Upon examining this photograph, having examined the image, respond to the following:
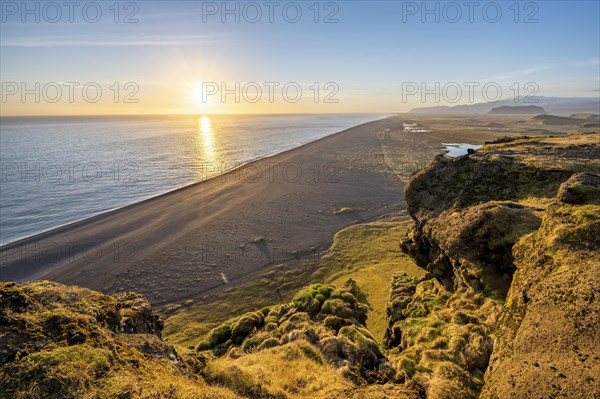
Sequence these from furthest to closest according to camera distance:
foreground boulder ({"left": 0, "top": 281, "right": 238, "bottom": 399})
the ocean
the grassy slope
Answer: the ocean, the grassy slope, foreground boulder ({"left": 0, "top": 281, "right": 238, "bottom": 399})

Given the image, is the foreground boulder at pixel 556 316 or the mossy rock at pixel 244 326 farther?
the mossy rock at pixel 244 326

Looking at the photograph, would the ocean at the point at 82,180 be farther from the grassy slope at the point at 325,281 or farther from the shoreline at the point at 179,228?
the grassy slope at the point at 325,281

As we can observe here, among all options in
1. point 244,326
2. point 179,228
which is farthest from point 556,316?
point 179,228

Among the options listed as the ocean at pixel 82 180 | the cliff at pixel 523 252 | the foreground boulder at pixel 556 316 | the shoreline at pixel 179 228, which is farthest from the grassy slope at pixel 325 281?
the ocean at pixel 82 180

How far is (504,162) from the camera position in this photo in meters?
14.7

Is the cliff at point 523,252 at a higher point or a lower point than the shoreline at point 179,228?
Answer: higher

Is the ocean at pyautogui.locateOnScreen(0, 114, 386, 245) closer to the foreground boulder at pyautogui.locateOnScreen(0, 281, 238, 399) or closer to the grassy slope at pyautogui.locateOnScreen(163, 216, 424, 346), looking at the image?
the grassy slope at pyautogui.locateOnScreen(163, 216, 424, 346)

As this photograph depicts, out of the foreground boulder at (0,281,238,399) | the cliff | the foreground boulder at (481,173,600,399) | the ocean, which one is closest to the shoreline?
the ocean

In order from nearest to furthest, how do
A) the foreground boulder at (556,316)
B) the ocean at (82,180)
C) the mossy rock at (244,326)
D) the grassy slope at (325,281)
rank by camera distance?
the foreground boulder at (556,316), the mossy rock at (244,326), the grassy slope at (325,281), the ocean at (82,180)

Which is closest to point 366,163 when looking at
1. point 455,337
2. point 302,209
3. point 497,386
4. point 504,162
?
point 302,209

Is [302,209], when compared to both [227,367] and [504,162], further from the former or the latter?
[227,367]

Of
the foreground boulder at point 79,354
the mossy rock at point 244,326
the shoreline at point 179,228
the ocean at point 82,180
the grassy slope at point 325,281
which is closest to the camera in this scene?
the foreground boulder at point 79,354

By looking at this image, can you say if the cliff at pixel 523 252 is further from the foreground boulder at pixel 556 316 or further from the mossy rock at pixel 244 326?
the mossy rock at pixel 244 326

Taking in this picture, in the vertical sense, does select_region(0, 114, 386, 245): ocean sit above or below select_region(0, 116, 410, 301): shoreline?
above
